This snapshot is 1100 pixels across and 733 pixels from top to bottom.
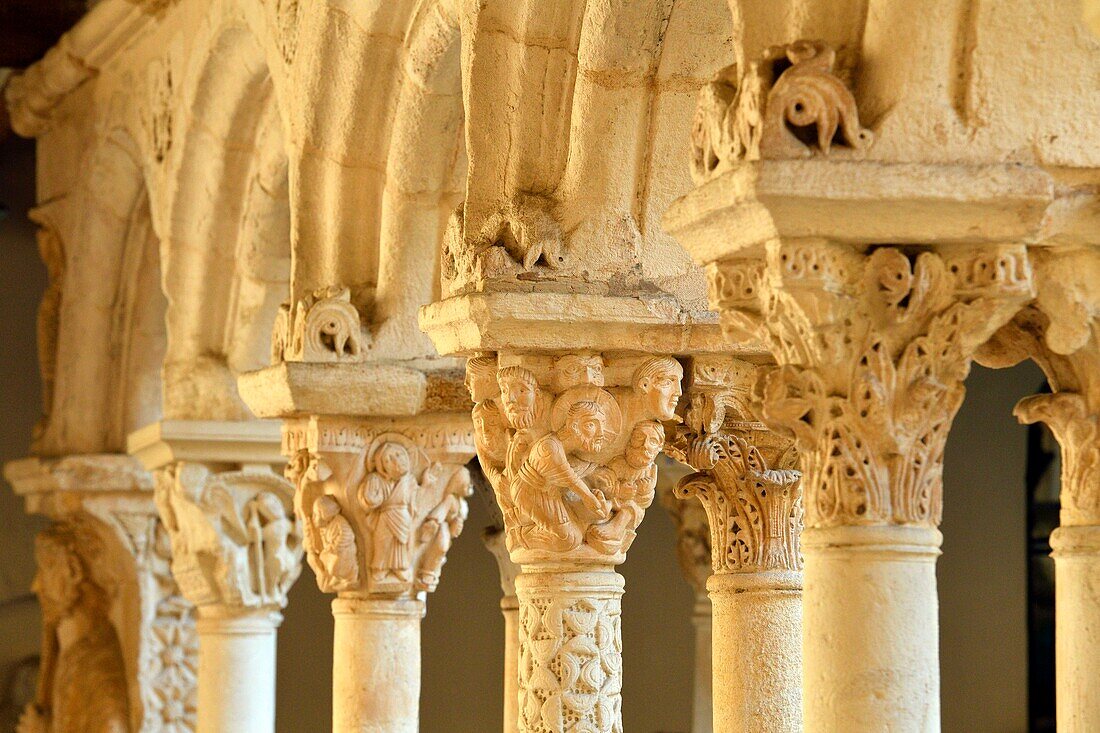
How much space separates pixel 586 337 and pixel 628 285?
16 centimetres

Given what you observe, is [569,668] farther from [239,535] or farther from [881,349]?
[239,535]

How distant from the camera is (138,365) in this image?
844cm

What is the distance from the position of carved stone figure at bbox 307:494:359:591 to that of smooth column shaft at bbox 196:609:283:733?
1.43 meters

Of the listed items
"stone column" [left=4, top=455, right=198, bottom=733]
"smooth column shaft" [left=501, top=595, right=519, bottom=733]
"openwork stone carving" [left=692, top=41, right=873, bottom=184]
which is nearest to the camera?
"openwork stone carving" [left=692, top=41, right=873, bottom=184]

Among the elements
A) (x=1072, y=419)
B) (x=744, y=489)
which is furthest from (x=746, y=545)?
(x=1072, y=419)

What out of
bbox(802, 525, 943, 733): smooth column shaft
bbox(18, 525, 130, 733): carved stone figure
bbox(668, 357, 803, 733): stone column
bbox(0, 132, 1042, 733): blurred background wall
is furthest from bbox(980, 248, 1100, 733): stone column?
bbox(0, 132, 1042, 733): blurred background wall

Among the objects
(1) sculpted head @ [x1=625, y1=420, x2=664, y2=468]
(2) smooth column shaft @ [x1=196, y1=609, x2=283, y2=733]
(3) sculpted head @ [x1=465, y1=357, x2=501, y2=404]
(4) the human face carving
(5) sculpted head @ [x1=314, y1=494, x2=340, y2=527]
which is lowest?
(2) smooth column shaft @ [x1=196, y1=609, x2=283, y2=733]

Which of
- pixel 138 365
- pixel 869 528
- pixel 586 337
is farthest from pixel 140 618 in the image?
pixel 869 528

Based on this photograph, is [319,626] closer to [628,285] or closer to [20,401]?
[20,401]

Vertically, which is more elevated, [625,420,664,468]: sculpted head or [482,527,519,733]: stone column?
[625,420,664,468]: sculpted head

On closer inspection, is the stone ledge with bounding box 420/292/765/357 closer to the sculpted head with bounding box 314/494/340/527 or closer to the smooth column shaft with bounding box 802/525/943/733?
the sculpted head with bounding box 314/494/340/527

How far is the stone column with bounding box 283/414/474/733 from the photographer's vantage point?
19.2 ft

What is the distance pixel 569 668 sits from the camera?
4836 millimetres

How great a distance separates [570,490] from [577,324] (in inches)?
15.6
